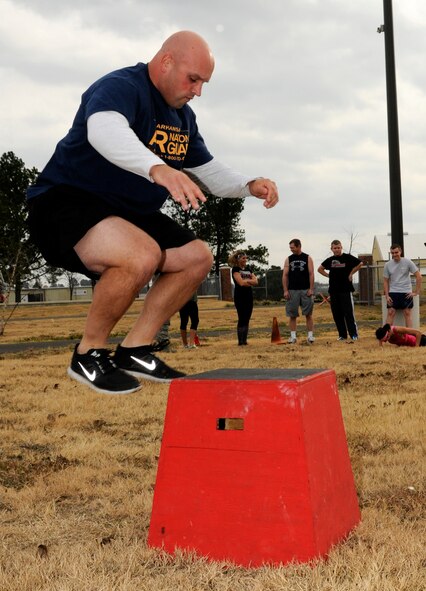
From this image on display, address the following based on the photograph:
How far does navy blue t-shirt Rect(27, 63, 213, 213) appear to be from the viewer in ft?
10.6

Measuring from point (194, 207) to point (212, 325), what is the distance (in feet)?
66.8

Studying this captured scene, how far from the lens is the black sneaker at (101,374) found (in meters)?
3.39

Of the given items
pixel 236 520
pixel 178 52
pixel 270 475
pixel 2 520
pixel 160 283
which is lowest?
pixel 2 520

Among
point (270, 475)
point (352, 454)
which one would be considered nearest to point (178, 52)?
point (270, 475)

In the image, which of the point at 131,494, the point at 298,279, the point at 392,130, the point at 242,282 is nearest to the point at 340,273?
the point at 298,279

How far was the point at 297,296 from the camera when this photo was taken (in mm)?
13953

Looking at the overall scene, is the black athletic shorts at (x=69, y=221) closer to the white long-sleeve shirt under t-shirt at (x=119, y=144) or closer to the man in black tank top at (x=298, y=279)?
the white long-sleeve shirt under t-shirt at (x=119, y=144)

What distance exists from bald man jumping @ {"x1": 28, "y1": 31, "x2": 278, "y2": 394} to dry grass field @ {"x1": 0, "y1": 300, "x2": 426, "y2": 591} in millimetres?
898

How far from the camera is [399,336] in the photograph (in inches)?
526

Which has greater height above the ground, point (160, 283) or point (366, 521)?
point (160, 283)

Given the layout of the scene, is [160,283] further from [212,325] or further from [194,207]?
[212,325]

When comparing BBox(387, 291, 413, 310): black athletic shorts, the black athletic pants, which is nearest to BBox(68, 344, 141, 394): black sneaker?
the black athletic pants

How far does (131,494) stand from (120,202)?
7.24ft

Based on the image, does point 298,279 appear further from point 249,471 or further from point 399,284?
point 249,471
